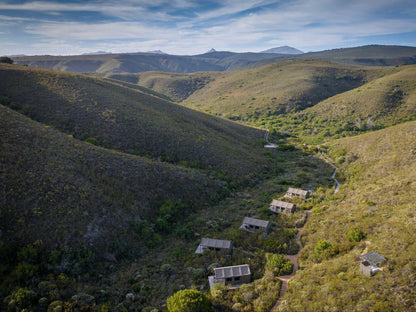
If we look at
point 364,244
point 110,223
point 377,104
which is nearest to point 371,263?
point 364,244

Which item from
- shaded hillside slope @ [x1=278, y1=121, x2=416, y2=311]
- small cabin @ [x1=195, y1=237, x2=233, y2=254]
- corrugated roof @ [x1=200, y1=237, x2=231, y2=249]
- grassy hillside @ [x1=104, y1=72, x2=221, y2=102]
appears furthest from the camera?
grassy hillside @ [x1=104, y1=72, x2=221, y2=102]

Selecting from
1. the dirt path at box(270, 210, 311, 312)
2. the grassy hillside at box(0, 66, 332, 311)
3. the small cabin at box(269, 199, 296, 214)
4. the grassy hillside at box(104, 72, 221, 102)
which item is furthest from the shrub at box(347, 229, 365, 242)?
the grassy hillside at box(104, 72, 221, 102)

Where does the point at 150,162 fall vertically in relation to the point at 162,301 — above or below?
above

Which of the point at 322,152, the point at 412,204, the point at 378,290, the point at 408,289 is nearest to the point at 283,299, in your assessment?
the point at 378,290

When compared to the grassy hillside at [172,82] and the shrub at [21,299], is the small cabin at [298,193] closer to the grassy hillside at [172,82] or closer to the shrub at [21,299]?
the shrub at [21,299]

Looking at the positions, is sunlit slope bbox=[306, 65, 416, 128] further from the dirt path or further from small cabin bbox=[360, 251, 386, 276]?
small cabin bbox=[360, 251, 386, 276]

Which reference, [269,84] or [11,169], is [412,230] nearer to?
[11,169]

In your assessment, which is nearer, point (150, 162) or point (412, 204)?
point (412, 204)
